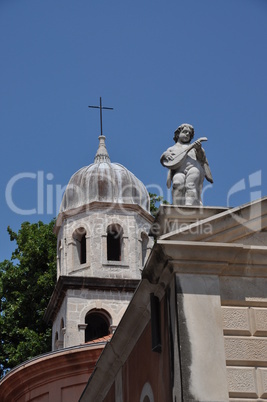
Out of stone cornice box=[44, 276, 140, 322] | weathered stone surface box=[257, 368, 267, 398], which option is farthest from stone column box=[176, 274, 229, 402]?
stone cornice box=[44, 276, 140, 322]

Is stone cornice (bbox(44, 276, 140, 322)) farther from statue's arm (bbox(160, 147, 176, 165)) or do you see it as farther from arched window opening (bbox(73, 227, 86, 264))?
statue's arm (bbox(160, 147, 176, 165))

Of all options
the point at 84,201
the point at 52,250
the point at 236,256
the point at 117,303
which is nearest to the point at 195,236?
the point at 236,256

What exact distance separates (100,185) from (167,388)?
20.6 metres

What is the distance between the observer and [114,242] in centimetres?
3303

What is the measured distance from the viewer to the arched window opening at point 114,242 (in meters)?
32.5

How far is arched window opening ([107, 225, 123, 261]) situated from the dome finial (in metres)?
3.63

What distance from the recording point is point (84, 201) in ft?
108

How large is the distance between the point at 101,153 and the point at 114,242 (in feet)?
14.1

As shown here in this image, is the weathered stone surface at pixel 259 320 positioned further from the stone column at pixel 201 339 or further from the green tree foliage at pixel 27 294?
the green tree foliage at pixel 27 294

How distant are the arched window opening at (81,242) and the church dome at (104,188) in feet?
3.38

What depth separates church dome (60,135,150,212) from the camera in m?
33.0

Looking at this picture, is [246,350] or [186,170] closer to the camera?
[246,350]

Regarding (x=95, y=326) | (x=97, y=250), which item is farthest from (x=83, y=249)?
(x=95, y=326)

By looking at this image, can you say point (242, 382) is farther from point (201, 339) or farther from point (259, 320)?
point (259, 320)
